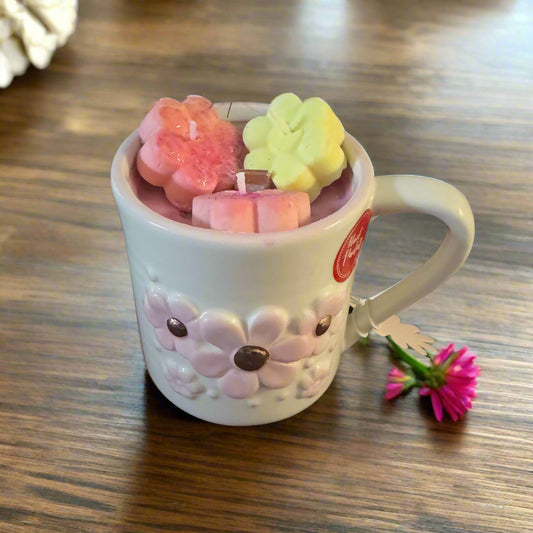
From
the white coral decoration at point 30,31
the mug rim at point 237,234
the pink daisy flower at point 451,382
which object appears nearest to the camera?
the mug rim at point 237,234

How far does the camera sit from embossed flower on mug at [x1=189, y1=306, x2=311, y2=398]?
35cm

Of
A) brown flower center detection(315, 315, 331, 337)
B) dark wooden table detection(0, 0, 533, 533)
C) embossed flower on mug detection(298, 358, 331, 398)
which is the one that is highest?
brown flower center detection(315, 315, 331, 337)

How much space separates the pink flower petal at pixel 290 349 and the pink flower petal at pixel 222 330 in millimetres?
19

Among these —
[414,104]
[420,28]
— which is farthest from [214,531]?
[420,28]

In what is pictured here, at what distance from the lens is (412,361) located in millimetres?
449

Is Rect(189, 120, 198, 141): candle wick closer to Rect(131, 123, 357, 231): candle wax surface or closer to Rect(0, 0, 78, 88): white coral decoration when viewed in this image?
Rect(131, 123, 357, 231): candle wax surface

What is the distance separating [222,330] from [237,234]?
5cm

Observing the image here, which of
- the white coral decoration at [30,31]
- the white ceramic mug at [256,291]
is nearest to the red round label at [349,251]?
the white ceramic mug at [256,291]

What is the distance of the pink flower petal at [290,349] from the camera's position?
0.36m

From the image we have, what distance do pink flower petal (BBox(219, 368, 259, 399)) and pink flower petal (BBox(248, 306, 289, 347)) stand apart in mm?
23

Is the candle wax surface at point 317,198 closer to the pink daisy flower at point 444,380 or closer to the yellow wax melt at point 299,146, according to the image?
the yellow wax melt at point 299,146

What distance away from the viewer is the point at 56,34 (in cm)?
83

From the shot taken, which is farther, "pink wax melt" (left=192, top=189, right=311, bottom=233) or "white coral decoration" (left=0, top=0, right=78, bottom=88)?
"white coral decoration" (left=0, top=0, right=78, bottom=88)

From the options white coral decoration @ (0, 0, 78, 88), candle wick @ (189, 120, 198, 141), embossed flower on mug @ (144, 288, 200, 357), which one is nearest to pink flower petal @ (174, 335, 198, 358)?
embossed flower on mug @ (144, 288, 200, 357)
